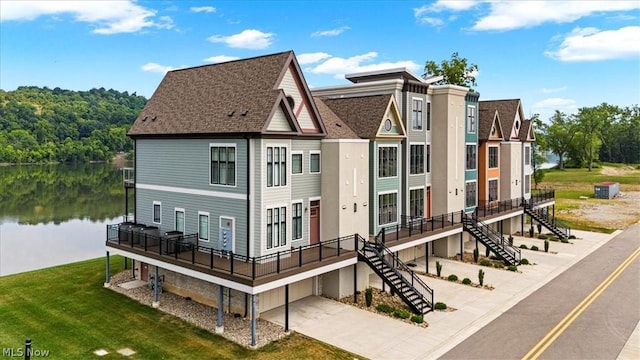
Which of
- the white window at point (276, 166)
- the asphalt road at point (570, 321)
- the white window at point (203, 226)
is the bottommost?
the asphalt road at point (570, 321)

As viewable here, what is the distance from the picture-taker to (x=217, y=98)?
21.9m

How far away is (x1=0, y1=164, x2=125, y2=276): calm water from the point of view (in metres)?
35.1

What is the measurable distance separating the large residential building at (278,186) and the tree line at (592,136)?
234 ft

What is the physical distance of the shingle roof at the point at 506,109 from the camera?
3853 cm

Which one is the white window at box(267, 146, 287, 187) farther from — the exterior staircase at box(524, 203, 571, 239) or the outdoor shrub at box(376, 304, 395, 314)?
the exterior staircase at box(524, 203, 571, 239)

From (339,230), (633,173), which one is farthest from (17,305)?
(633,173)

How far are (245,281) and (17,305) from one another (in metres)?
11.5

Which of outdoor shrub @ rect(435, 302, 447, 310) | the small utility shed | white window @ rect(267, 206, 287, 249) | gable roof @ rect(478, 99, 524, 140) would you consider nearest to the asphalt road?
outdoor shrub @ rect(435, 302, 447, 310)

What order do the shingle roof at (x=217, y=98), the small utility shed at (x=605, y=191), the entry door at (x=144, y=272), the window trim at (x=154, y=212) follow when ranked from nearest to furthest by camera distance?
the shingle roof at (x=217, y=98), the window trim at (x=154, y=212), the entry door at (x=144, y=272), the small utility shed at (x=605, y=191)

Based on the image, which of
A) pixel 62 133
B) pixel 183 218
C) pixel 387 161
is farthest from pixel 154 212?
pixel 62 133

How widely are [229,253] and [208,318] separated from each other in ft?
8.87

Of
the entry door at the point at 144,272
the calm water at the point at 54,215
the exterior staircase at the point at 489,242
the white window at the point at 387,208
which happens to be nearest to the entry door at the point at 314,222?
the white window at the point at 387,208

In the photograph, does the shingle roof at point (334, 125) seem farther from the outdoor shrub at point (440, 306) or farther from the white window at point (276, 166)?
the outdoor shrub at point (440, 306)

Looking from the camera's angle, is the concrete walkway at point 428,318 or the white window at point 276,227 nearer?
the concrete walkway at point 428,318
